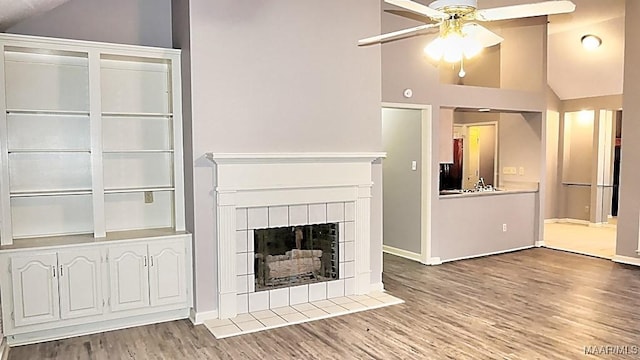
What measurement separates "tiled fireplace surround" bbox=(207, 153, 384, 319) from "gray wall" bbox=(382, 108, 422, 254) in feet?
5.38

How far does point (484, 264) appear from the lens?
243 inches

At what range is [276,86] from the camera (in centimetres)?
433

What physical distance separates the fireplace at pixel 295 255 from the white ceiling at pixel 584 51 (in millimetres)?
3156

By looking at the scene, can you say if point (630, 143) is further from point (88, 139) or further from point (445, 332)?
point (88, 139)

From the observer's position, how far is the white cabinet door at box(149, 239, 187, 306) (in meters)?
4.05

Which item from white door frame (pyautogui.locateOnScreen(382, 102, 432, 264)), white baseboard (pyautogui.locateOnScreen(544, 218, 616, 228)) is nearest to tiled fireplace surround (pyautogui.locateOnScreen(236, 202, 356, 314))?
white door frame (pyautogui.locateOnScreen(382, 102, 432, 264))

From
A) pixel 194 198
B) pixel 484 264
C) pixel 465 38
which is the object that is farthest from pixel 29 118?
pixel 484 264

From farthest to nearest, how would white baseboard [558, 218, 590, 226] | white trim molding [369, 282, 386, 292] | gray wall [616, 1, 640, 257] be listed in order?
white baseboard [558, 218, 590, 226]
gray wall [616, 1, 640, 257]
white trim molding [369, 282, 386, 292]

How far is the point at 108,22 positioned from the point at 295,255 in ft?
8.81

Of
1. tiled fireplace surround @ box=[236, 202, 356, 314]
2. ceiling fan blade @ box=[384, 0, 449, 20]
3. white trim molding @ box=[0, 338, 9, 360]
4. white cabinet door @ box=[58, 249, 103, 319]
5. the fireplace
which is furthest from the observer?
→ the fireplace

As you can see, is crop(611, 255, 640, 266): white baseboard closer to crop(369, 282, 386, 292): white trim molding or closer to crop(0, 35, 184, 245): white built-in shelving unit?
crop(369, 282, 386, 292): white trim molding

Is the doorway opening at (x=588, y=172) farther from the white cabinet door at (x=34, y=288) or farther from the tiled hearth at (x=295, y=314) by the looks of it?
the white cabinet door at (x=34, y=288)

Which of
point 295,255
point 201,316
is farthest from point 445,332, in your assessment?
point 201,316

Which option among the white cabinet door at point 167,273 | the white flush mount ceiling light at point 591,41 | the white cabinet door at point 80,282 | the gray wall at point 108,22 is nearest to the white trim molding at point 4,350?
the white cabinet door at point 80,282
